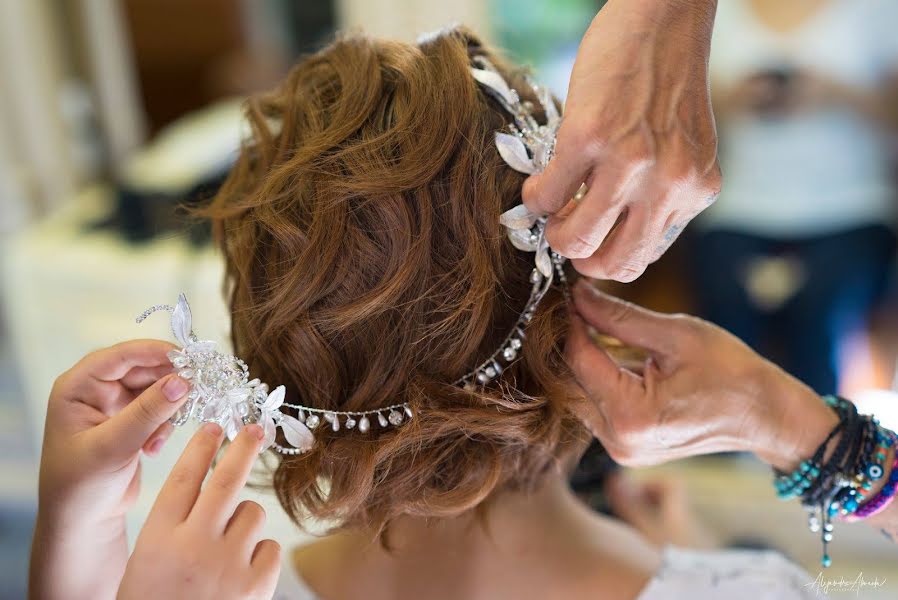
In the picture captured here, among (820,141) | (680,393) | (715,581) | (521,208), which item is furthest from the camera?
(820,141)

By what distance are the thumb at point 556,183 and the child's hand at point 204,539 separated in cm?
31

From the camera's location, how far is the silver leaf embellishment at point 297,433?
2.50 ft

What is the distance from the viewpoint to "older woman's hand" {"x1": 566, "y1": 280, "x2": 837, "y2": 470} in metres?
0.84

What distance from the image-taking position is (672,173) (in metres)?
0.68

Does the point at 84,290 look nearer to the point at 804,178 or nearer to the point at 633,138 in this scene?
the point at 633,138

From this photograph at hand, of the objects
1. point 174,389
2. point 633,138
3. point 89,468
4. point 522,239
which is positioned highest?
point 633,138

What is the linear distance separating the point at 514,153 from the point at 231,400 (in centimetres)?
34

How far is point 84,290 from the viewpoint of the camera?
5.66 ft

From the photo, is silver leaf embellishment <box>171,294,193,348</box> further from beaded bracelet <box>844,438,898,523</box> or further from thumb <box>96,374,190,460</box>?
beaded bracelet <box>844,438,898,523</box>

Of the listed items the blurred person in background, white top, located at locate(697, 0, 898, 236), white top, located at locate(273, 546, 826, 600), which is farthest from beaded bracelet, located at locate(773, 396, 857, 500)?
white top, located at locate(697, 0, 898, 236)

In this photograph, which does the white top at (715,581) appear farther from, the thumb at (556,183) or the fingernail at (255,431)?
the thumb at (556,183)

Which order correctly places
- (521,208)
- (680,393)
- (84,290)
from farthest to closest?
(84,290) < (680,393) < (521,208)

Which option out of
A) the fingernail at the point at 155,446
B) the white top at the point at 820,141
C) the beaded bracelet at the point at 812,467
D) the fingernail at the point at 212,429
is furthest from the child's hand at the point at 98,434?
the white top at the point at 820,141

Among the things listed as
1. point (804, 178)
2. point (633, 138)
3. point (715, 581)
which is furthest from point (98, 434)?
point (804, 178)
